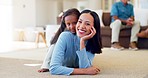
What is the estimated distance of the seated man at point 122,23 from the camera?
4.54 meters

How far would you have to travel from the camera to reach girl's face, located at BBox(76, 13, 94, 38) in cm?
197

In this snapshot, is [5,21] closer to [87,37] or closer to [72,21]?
[72,21]

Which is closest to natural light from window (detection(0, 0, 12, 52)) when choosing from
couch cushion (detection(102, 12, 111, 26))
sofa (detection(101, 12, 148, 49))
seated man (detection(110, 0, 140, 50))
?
couch cushion (detection(102, 12, 111, 26))

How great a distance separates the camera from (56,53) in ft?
6.45

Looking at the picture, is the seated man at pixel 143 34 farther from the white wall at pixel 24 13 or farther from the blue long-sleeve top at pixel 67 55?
the white wall at pixel 24 13

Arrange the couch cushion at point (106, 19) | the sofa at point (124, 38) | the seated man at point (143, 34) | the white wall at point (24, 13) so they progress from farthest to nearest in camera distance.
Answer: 1. the white wall at point (24, 13)
2. the couch cushion at point (106, 19)
3. the sofa at point (124, 38)
4. the seated man at point (143, 34)

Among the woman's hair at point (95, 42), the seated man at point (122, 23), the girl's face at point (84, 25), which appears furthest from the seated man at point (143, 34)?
the girl's face at point (84, 25)

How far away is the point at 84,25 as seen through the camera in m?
1.97

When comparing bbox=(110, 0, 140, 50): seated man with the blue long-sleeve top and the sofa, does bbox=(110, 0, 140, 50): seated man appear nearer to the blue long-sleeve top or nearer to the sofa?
the sofa

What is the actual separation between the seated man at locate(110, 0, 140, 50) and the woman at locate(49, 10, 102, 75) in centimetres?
244

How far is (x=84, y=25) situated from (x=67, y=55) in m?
0.29

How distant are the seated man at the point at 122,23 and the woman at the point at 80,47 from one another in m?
2.44

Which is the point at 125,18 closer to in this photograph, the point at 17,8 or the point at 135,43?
the point at 135,43

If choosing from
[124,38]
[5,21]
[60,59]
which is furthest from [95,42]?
[5,21]
